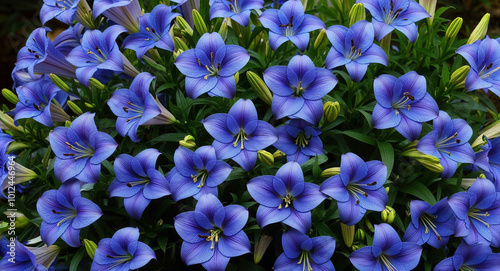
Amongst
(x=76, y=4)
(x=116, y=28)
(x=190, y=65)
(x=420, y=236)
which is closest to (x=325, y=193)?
(x=420, y=236)

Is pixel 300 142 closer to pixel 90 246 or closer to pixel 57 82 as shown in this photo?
pixel 90 246

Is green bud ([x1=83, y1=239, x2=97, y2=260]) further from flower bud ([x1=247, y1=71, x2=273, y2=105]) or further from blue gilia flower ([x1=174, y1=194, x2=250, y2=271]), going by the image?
flower bud ([x1=247, y1=71, x2=273, y2=105])

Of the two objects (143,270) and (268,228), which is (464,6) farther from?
(143,270)

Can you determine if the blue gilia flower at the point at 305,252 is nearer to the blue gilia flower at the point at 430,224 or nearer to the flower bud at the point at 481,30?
the blue gilia flower at the point at 430,224

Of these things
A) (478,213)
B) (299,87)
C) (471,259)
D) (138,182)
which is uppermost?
(299,87)

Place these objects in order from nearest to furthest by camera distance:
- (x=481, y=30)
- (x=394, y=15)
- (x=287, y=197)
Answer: (x=287, y=197)
(x=394, y=15)
(x=481, y=30)

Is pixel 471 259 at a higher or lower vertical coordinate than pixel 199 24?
lower

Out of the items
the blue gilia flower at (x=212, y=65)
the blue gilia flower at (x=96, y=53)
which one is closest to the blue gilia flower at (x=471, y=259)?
the blue gilia flower at (x=212, y=65)

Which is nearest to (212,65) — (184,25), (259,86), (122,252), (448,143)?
(259,86)
